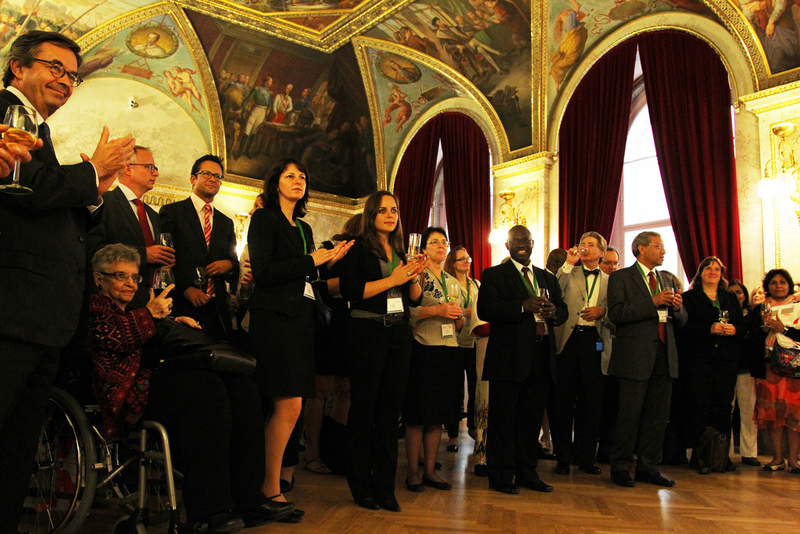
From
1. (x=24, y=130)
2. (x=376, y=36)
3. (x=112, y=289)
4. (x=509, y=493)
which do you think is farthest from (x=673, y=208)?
(x=24, y=130)

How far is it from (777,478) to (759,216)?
12.9 feet

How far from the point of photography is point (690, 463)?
5633 mm

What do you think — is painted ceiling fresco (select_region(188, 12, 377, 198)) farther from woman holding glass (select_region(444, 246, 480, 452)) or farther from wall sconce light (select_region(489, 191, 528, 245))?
woman holding glass (select_region(444, 246, 480, 452))

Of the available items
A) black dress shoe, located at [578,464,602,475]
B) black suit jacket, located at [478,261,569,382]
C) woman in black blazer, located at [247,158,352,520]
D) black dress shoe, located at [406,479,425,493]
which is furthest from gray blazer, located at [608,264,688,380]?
woman in black blazer, located at [247,158,352,520]

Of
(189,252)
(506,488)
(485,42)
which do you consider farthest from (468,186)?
(189,252)

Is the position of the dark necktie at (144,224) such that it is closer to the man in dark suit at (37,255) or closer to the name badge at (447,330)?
the man in dark suit at (37,255)

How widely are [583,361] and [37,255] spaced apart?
4317 millimetres

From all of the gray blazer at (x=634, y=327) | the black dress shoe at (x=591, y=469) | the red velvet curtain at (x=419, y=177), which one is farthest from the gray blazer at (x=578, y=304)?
the red velvet curtain at (x=419, y=177)

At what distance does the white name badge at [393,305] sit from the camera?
367 centimetres

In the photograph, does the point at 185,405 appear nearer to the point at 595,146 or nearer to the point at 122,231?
the point at 122,231

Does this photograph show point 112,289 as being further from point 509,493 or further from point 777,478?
point 777,478

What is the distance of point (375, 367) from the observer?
363 cm

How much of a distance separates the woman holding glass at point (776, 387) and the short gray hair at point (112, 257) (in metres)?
4.92

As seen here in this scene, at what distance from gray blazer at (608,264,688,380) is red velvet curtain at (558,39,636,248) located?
5057mm
